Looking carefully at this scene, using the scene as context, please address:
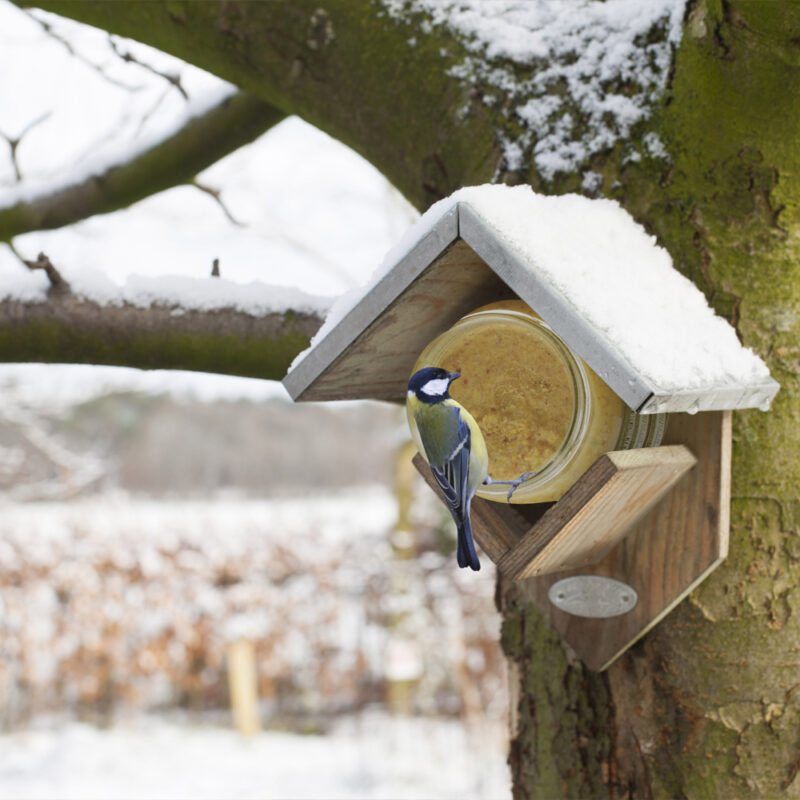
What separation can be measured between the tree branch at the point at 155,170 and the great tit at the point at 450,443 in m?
1.27

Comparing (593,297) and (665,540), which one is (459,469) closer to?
(593,297)

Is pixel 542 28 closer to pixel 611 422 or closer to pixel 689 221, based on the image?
pixel 689 221

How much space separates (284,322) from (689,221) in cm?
75

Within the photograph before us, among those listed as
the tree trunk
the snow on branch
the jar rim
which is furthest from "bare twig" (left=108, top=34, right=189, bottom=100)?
the jar rim


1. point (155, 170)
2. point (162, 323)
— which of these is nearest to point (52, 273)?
point (162, 323)

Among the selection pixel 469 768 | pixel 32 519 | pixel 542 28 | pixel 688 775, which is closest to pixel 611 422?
pixel 688 775

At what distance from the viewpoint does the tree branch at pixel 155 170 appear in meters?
2.03

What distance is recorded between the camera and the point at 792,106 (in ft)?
3.82

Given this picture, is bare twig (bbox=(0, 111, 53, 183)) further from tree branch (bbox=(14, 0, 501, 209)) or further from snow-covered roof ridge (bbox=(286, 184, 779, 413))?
snow-covered roof ridge (bbox=(286, 184, 779, 413))

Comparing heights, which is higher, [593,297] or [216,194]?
[216,194]

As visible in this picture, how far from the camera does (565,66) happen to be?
130 centimetres

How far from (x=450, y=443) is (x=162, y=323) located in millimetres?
821

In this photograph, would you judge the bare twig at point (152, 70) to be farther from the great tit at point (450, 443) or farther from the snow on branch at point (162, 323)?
the great tit at point (450, 443)

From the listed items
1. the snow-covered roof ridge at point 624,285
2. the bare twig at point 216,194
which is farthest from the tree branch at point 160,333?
the bare twig at point 216,194
